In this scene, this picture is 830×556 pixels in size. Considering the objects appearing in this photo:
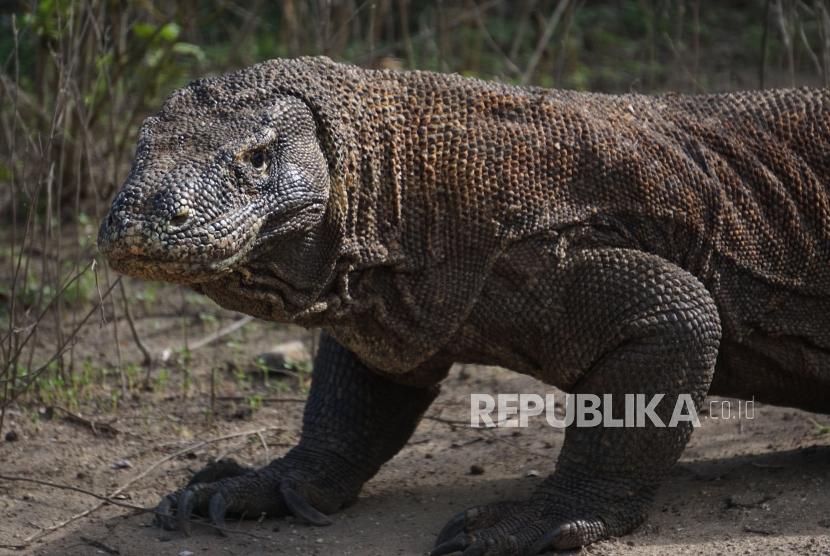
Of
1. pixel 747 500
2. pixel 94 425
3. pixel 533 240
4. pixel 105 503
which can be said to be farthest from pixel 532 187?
pixel 94 425

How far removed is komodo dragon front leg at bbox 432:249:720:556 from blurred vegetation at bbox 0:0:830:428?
1.49 m

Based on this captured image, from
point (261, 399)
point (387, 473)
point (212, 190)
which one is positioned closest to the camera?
point (212, 190)

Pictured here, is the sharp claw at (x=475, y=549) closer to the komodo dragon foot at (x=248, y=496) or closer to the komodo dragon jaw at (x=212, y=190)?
the komodo dragon foot at (x=248, y=496)

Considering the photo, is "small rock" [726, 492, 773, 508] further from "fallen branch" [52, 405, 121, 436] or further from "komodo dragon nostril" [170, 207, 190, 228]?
"fallen branch" [52, 405, 121, 436]

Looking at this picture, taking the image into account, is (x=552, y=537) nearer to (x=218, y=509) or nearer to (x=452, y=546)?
(x=452, y=546)

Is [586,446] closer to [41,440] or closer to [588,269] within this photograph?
[588,269]

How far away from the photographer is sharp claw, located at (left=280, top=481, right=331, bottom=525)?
192 inches

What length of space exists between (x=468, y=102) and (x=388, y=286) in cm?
69

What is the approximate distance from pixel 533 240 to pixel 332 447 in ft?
4.01

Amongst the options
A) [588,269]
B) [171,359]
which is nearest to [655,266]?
[588,269]

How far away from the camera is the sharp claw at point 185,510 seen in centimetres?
471

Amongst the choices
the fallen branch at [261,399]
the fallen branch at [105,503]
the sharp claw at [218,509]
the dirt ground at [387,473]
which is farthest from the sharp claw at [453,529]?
the fallen branch at [261,399]

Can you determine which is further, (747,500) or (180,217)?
(747,500)

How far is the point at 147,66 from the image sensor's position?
848cm
